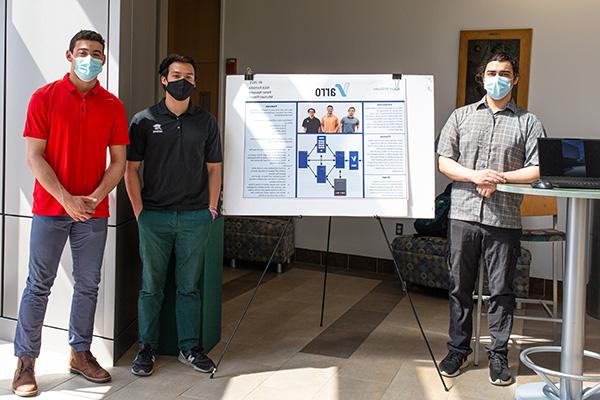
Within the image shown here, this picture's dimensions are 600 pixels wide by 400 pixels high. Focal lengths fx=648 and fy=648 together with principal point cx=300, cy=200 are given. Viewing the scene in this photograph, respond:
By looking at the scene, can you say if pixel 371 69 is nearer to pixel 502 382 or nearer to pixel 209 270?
pixel 209 270

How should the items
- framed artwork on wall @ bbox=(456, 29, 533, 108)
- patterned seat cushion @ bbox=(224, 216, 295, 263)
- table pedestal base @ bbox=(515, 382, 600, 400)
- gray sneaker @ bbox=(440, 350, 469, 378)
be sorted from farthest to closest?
patterned seat cushion @ bbox=(224, 216, 295, 263)
framed artwork on wall @ bbox=(456, 29, 533, 108)
gray sneaker @ bbox=(440, 350, 469, 378)
table pedestal base @ bbox=(515, 382, 600, 400)

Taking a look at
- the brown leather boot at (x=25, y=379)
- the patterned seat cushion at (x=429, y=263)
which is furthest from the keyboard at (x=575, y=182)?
the brown leather boot at (x=25, y=379)

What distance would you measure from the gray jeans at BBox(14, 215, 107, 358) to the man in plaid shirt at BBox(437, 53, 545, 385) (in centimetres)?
186

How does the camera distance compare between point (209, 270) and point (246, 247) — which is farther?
point (246, 247)

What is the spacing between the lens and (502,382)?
11.3ft

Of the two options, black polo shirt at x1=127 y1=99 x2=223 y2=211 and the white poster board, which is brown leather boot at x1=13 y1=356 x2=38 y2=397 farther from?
the white poster board

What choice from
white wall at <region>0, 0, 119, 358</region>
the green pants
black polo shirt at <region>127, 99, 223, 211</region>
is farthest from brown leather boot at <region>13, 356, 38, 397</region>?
black polo shirt at <region>127, 99, 223, 211</region>

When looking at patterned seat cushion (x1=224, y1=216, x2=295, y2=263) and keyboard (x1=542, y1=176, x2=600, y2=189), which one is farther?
patterned seat cushion (x1=224, y1=216, x2=295, y2=263)

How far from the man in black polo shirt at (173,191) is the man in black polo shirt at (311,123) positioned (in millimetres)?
488

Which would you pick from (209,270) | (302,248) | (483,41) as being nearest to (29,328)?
(209,270)

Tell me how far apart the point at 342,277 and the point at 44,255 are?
134 inches

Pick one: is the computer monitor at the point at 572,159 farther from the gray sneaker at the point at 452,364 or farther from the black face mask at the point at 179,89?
the black face mask at the point at 179,89

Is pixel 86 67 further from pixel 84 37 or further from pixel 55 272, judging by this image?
pixel 55 272

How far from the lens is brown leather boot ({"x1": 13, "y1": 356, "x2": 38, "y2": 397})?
309 cm
